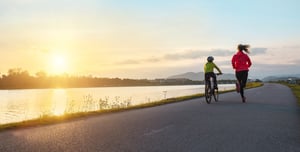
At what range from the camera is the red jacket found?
17062mm

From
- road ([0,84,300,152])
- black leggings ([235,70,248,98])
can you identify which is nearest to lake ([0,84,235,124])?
road ([0,84,300,152])

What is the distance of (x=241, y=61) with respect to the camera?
17.1 m

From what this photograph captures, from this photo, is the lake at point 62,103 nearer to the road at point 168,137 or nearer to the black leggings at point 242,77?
the road at point 168,137

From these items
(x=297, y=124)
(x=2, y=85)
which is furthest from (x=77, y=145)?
(x=2, y=85)

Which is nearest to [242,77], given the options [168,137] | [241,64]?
[241,64]

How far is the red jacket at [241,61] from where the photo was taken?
17.1 m

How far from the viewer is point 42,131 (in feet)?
29.3

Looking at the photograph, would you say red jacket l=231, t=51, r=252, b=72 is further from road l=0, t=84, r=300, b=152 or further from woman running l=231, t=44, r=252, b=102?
road l=0, t=84, r=300, b=152

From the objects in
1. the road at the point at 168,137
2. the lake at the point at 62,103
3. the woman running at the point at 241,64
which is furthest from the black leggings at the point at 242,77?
the road at the point at 168,137

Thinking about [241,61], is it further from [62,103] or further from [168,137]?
[62,103]

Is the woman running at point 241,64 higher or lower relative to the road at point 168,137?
higher

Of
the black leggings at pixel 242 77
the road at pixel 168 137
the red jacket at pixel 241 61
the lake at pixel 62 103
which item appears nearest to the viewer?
the road at pixel 168 137

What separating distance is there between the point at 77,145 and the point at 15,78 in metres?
115

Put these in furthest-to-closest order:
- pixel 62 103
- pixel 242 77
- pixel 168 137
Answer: pixel 62 103 → pixel 242 77 → pixel 168 137
